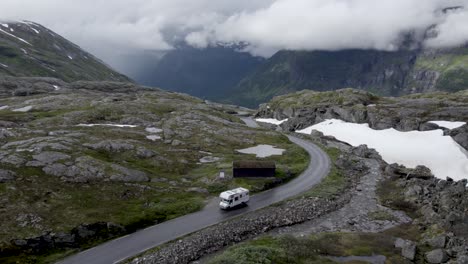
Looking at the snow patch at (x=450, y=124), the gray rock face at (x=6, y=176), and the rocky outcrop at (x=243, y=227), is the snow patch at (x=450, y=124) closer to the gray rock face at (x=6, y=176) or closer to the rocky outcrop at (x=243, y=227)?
the rocky outcrop at (x=243, y=227)

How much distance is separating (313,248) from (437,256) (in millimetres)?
16852

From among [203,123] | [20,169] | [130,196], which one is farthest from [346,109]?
[20,169]

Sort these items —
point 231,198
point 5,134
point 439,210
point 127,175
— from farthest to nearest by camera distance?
point 5,134
point 127,175
point 439,210
point 231,198

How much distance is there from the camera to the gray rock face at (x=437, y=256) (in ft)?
169

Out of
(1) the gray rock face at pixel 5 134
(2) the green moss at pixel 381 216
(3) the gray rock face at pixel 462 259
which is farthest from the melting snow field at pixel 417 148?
(1) the gray rock face at pixel 5 134

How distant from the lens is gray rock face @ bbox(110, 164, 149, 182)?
247ft

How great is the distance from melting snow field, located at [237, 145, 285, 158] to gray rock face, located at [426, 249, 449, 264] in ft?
195

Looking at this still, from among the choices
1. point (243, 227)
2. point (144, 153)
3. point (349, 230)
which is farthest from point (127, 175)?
point (349, 230)

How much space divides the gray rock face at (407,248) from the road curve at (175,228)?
23568mm

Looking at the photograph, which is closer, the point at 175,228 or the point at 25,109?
the point at 175,228

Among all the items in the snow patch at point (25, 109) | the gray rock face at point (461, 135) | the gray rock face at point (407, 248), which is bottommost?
the gray rock face at point (407, 248)

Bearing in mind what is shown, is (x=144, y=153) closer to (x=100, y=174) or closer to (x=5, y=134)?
(x=100, y=174)

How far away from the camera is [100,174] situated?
75.1 metres

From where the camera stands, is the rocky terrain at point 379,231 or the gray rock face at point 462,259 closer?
the gray rock face at point 462,259
